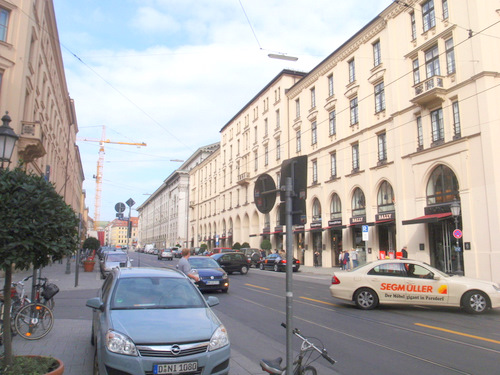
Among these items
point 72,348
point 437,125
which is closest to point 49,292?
point 72,348

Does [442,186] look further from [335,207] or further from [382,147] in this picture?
[335,207]

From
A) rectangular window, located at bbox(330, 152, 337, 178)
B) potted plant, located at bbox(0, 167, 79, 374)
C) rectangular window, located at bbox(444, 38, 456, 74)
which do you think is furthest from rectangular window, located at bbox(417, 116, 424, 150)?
potted plant, located at bbox(0, 167, 79, 374)

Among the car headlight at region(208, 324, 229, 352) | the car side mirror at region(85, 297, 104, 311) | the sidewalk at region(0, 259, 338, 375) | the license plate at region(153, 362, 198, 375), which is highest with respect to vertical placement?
the car side mirror at region(85, 297, 104, 311)

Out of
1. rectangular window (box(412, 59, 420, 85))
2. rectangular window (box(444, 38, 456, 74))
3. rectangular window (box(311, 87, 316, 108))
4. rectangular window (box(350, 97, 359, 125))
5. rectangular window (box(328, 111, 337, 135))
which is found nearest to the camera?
rectangular window (box(444, 38, 456, 74))

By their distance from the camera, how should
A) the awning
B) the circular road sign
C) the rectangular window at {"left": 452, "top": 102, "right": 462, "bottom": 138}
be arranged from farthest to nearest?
1. the rectangular window at {"left": 452, "top": 102, "right": 462, "bottom": 138}
2. the awning
3. the circular road sign

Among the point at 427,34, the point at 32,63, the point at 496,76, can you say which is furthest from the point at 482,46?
the point at 32,63

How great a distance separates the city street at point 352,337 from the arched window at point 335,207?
72.0ft

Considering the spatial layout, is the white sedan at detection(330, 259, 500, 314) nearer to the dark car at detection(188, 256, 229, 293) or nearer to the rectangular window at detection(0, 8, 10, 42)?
the dark car at detection(188, 256, 229, 293)

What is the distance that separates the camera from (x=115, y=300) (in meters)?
5.70

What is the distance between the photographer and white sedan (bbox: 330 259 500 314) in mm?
11219

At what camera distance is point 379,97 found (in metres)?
30.2

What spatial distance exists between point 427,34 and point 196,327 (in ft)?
85.4

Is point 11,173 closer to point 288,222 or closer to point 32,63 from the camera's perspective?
point 288,222

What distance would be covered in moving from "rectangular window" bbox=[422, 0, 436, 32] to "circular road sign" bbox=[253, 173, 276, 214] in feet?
80.0
